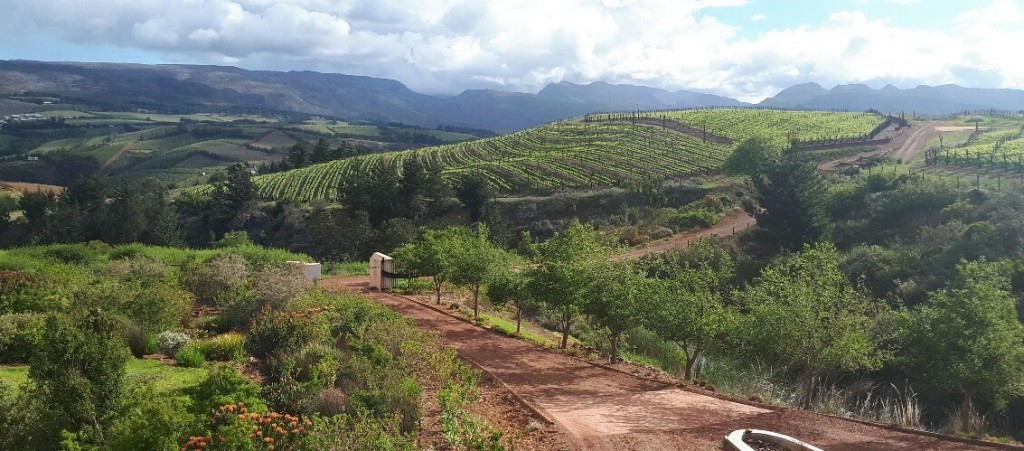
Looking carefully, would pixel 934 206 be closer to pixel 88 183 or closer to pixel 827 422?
pixel 827 422

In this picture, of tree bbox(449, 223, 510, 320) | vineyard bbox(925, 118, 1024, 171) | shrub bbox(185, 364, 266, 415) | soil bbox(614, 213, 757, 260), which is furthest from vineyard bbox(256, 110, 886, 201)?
shrub bbox(185, 364, 266, 415)

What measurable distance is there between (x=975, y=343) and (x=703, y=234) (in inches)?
1049

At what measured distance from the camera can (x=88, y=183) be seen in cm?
6178

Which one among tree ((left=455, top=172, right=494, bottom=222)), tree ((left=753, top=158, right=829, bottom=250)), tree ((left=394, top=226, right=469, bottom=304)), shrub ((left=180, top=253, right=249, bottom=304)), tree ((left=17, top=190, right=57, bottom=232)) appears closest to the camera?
shrub ((left=180, top=253, right=249, bottom=304))

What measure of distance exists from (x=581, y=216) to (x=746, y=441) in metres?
39.0

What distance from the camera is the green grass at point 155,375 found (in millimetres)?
8938

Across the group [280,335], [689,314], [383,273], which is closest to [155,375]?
[280,335]

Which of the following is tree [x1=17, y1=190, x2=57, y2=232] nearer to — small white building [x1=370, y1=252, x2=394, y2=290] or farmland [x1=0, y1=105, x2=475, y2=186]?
farmland [x1=0, y1=105, x2=475, y2=186]

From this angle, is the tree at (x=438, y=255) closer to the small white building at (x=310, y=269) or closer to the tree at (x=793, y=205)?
the small white building at (x=310, y=269)

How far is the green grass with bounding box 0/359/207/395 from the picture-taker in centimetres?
894

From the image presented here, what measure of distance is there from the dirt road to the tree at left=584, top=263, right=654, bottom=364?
48.8 inches

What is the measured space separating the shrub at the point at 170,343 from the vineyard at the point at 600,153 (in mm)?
43605

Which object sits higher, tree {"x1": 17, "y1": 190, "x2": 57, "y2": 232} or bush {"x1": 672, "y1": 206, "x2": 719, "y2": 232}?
bush {"x1": 672, "y1": 206, "x2": 719, "y2": 232}

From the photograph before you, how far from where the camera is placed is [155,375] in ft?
31.5
